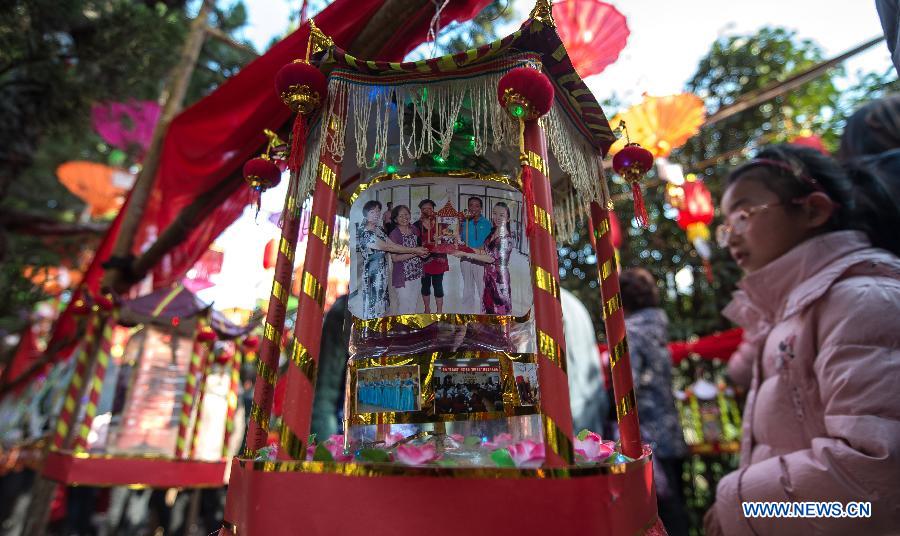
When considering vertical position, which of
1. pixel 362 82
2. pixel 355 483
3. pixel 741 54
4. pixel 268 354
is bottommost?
pixel 355 483

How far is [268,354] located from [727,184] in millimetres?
2493

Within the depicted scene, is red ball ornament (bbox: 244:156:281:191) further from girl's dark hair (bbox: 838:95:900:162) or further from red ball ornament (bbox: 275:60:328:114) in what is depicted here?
girl's dark hair (bbox: 838:95:900:162)

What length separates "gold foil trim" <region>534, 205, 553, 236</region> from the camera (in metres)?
1.44

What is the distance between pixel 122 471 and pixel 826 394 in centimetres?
452

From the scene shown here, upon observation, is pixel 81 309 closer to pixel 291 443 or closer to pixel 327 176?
pixel 327 176

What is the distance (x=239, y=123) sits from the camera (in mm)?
2959

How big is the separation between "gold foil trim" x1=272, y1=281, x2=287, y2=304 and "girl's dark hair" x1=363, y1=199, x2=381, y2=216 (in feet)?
1.42

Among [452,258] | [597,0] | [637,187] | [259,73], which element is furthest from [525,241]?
[597,0]

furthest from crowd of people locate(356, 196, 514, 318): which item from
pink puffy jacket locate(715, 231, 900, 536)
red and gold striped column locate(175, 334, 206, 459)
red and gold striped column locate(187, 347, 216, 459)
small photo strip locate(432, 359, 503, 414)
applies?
red and gold striped column locate(187, 347, 216, 459)

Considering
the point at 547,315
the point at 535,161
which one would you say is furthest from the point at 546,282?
the point at 535,161

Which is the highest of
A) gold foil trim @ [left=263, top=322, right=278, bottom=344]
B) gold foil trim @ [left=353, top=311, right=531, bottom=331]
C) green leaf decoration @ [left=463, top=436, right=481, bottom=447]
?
gold foil trim @ [left=353, top=311, right=531, bottom=331]

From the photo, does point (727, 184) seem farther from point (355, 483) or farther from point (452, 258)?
point (355, 483)

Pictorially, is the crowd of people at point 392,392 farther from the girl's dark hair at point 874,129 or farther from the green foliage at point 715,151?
the green foliage at point 715,151

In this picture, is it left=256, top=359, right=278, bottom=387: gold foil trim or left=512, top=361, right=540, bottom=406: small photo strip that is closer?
left=256, top=359, right=278, bottom=387: gold foil trim
